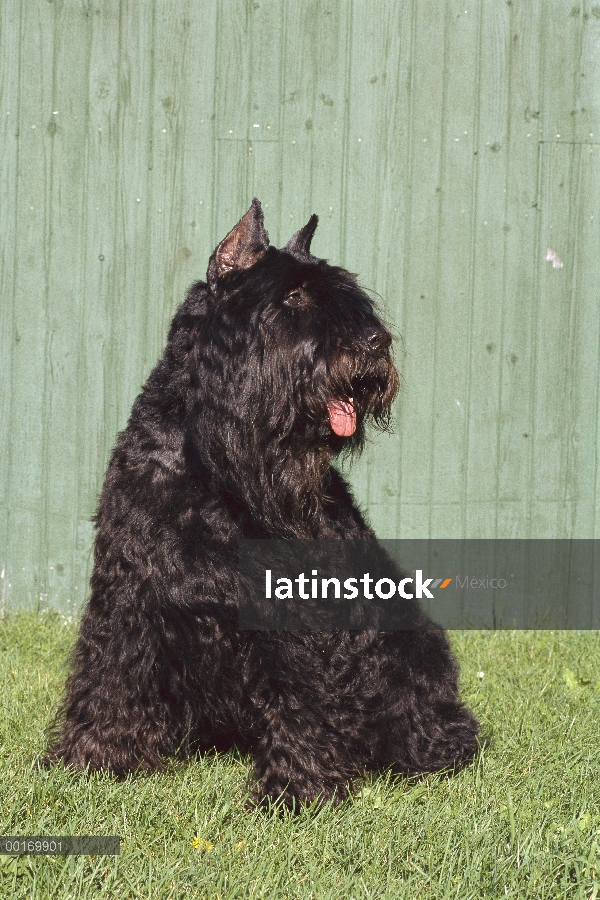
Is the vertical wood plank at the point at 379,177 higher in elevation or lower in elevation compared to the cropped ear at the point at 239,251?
higher

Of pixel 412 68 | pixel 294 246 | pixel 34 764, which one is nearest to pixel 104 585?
pixel 34 764

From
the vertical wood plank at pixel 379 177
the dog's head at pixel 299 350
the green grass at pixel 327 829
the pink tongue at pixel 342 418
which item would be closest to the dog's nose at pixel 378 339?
the dog's head at pixel 299 350

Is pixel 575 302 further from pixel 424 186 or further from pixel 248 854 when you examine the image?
pixel 248 854

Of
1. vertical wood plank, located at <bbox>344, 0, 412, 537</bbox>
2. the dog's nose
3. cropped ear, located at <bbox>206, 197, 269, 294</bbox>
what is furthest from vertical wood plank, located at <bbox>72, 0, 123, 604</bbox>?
the dog's nose

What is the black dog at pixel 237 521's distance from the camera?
2.67 meters

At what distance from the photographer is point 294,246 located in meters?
2.99

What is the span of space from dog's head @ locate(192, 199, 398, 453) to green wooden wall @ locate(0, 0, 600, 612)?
103 inches

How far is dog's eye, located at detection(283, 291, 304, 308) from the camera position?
8.80 feet

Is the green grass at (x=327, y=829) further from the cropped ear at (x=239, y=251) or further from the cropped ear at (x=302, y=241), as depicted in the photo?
the cropped ear at (x=302, y=241)

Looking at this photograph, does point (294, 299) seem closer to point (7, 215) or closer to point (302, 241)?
point (302, 241)

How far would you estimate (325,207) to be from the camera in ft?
17.3

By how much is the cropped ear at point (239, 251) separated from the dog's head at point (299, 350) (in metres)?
0.03

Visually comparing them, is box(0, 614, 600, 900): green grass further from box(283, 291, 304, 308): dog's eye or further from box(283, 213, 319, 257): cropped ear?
box(283, 213, 319, 257): cropped ear

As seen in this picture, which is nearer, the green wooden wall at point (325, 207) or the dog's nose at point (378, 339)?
the dog's nose at point (378, 339)
